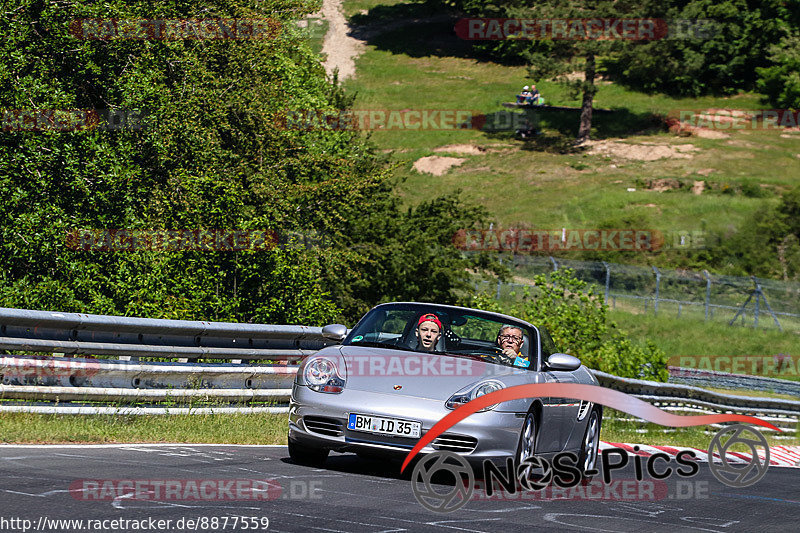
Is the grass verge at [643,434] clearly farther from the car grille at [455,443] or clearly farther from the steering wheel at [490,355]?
the car grille at [455,443]

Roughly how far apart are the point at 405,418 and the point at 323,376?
0.87 m

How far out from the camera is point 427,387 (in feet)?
26.2

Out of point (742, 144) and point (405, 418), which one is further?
point (742, 144)

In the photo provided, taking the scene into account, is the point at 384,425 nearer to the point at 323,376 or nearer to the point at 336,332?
the point at 323,376

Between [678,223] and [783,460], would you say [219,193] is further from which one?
[678,223]

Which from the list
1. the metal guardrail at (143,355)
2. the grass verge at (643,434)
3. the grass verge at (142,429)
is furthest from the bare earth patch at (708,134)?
the grass verge at (142,429)

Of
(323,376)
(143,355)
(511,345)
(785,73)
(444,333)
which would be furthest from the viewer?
(785,73)

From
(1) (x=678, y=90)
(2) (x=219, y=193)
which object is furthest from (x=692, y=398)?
(1) (x=678, y=90)

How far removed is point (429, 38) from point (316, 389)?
394 ft

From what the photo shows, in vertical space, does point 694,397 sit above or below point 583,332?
above

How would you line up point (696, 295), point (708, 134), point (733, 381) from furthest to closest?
point (708, 134) < point (696, 295) < point (733, 381)

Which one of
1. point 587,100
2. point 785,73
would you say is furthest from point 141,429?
point 785,73

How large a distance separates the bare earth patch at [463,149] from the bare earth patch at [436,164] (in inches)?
94.8

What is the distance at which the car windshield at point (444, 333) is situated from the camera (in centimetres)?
891
